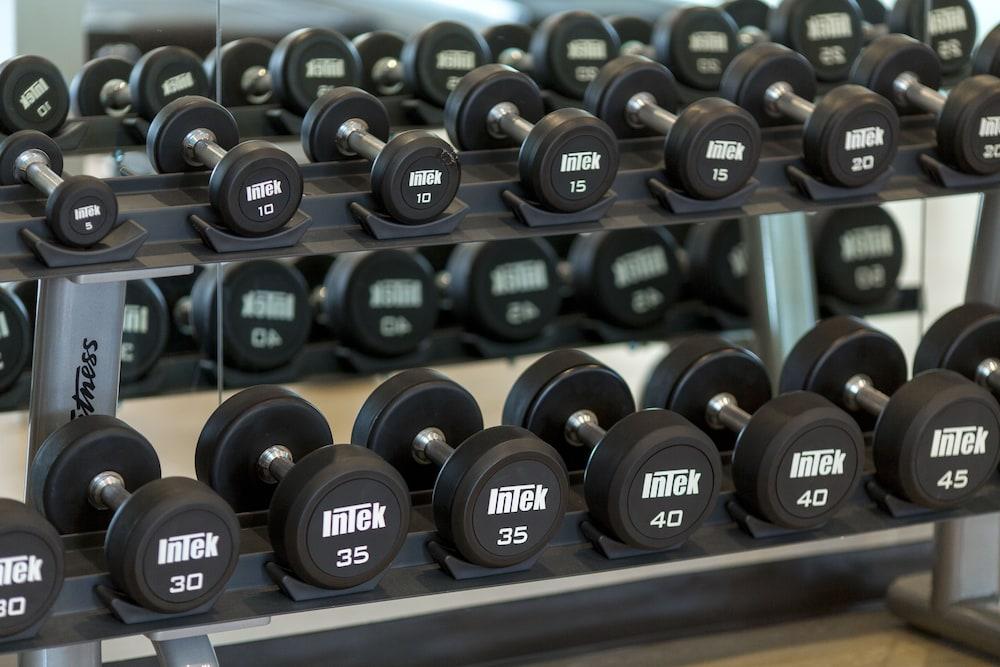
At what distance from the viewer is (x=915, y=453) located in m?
1.76

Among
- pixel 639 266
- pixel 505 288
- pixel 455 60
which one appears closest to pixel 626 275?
pixel 639 266

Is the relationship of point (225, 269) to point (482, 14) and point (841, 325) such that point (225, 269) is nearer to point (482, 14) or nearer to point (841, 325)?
A: point (482, 14)

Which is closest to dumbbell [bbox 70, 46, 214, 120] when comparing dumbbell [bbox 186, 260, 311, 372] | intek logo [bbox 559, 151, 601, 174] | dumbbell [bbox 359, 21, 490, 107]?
dumbbell [bbox 359, 21, 490, 107]

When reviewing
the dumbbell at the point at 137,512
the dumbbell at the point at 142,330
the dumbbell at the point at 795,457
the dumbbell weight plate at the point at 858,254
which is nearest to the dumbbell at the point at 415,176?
the dumbbell at the point at 137,512

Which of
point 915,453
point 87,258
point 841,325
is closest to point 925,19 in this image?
point 841,325

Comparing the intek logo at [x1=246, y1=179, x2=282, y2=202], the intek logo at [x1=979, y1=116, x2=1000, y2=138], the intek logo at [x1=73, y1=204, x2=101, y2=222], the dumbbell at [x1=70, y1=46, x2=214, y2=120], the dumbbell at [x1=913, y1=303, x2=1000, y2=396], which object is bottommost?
the dumbbell at [x1=913, y1=303, x2=1000, y2=396]

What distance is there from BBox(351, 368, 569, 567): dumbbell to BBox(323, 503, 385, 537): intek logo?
0.30 feet

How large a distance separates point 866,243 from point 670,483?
134 centimetres

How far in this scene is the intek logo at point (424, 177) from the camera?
1.53 m

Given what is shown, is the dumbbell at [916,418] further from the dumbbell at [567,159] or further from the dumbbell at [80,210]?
the dumbbell at [80,210]

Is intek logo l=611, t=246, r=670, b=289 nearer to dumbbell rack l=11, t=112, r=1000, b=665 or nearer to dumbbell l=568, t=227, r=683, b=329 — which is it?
dumbbell l=568, t=227, r=683, b=329

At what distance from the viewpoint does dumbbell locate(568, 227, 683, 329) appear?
264cm

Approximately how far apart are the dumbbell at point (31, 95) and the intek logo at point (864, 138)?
3.18ft

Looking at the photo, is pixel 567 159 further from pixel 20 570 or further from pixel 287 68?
pixel 20 570
